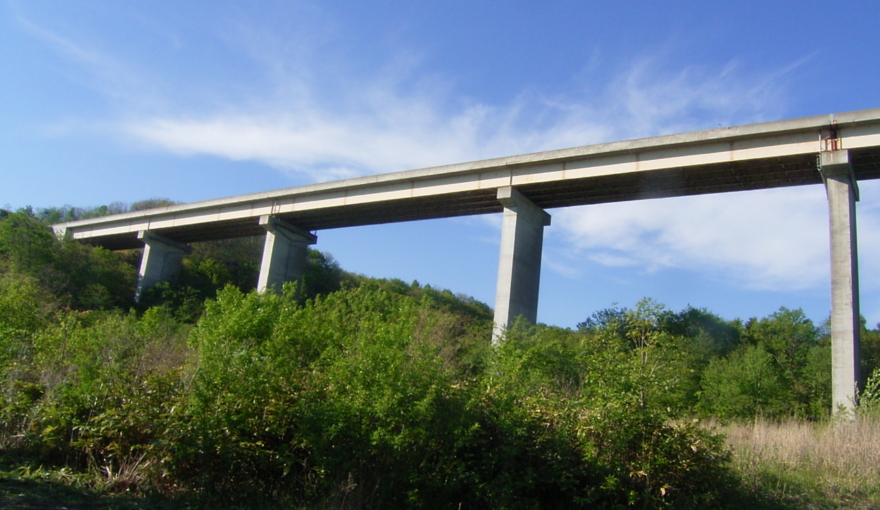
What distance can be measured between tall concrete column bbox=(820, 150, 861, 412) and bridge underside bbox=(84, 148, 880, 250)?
68 centimetres

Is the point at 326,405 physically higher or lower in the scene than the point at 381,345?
lower

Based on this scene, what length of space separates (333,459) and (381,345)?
1719mm

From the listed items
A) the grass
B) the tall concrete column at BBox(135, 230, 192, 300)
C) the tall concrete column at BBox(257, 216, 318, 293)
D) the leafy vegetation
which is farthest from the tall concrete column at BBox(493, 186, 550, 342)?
the tall concrete column at BBox(135, 230, 192, 300)

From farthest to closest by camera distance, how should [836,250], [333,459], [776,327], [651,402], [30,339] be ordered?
[776,327]
[836,250]
[30,339]
[651,402]
[333,459]

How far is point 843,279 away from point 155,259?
3873 cm

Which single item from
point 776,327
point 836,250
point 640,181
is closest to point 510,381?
point 836,250

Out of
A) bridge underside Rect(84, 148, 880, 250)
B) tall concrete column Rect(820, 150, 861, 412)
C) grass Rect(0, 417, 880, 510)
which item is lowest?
grass Rect(0, 417, 880, 510)

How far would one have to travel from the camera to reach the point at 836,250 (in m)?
18.5

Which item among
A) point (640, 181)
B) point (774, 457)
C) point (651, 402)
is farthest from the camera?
point (640, 181)

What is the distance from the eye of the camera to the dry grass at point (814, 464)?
10.2 meters

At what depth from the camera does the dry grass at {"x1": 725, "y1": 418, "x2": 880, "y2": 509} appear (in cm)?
1016

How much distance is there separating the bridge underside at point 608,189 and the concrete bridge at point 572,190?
2.1 inches

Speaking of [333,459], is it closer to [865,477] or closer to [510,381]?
[510,381]

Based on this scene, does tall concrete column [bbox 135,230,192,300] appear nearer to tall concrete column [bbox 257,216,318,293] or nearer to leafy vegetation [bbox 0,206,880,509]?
tall concrete column [bbox 257,216,318,293]
